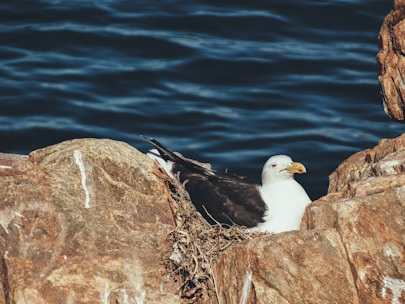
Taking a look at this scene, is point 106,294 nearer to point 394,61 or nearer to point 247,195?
point 247,195

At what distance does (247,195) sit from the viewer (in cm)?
1073

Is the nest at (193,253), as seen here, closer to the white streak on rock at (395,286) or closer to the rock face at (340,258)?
the rock face at (340,258)

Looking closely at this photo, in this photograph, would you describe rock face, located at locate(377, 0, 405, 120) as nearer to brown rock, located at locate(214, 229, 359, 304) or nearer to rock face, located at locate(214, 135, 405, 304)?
rock face, located at locate(214, 135, 405, 304)

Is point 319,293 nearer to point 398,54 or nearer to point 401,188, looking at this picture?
point 401,188

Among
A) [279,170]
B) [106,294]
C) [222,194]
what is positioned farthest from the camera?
[279,170]

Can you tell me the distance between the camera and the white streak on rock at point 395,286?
768cm

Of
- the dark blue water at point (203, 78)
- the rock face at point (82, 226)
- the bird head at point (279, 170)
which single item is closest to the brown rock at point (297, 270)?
the rock face at point (82, 226)

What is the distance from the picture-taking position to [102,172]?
30.8ft

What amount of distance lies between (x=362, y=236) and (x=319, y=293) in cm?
57

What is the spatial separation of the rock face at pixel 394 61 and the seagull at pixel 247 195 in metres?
1.32

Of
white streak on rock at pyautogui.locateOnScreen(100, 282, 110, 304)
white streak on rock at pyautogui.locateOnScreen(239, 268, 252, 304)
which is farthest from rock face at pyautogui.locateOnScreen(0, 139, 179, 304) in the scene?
white streak on rock at pyautogui.locateOnScreen(239, 268, 252, 304)

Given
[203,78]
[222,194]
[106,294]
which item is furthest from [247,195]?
[203,78]

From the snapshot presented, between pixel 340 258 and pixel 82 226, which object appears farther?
pixel 82 226

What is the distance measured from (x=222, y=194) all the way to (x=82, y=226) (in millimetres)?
2238
